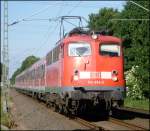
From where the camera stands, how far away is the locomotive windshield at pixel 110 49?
2103 centimetres

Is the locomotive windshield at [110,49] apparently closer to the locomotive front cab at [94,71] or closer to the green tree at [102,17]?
the locomotive front cab at [94,71]

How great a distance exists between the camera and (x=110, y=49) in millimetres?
21141

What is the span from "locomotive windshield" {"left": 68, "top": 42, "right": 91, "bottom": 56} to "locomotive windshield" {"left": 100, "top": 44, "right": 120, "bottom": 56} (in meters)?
→ 0.56

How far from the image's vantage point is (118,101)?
2061cm

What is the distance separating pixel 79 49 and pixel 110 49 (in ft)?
4.08

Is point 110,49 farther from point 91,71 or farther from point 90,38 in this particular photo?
point 91,71

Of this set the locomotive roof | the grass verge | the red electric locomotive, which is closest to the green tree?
the grass verge

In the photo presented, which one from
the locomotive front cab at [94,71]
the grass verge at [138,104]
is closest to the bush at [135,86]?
the grass verge at [138,104]

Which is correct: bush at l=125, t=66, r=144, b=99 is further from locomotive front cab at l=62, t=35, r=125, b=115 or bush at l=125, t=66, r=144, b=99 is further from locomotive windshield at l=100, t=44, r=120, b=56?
locomotive front cab at l=62, t=35, r=125, b=115

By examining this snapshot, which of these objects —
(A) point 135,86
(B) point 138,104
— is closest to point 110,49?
(B) point 138,104

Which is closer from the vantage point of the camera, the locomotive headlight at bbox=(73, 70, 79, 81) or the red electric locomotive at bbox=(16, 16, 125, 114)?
the red electric locomotive at bbox=(16, 16, 125, 114)

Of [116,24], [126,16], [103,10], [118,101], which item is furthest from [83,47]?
[103,10]

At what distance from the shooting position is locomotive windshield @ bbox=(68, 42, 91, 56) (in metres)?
20.9

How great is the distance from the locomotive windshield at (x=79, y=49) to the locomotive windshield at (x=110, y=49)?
1.83 ft
